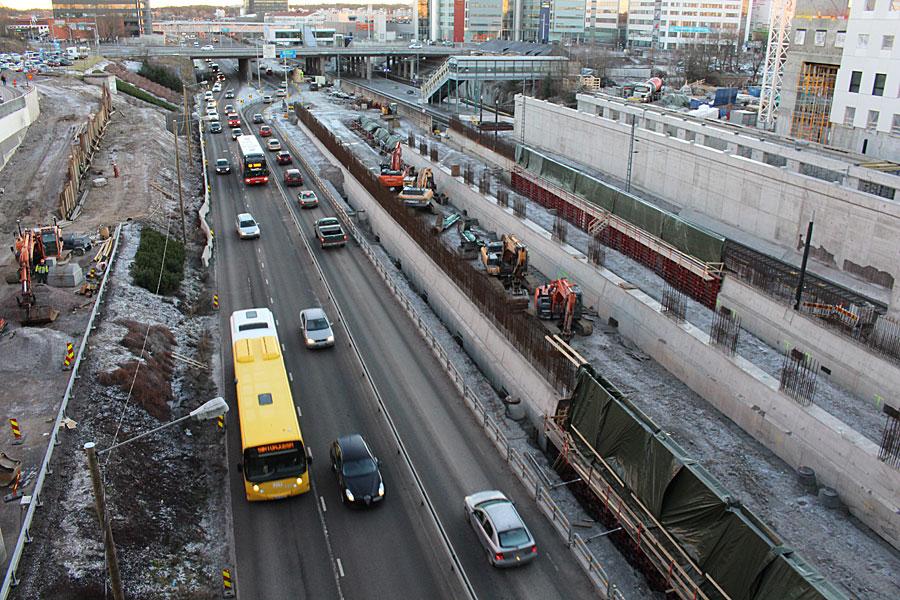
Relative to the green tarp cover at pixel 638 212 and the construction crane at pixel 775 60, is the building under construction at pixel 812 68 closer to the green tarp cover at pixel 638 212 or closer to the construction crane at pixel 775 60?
the construction crane at pixel 775 60

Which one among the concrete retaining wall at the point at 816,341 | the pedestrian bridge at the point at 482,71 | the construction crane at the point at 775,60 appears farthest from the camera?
the pedestrian bridge at the point at 482,71

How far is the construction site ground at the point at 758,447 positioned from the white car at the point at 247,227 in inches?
853

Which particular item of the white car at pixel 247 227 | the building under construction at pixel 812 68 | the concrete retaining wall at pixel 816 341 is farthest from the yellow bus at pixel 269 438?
the building under construction at pixel 812 68

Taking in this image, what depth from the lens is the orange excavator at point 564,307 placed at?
103ft

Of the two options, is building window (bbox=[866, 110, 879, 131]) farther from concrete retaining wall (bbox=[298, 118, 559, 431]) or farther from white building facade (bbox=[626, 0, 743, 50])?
white building facade (bbox=[626, 0, 743, 50])

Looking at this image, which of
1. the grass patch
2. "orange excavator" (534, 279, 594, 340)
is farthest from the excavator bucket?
the grass patch

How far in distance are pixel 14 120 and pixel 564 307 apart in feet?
170

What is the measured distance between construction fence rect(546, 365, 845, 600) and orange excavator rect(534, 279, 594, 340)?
9.46 m

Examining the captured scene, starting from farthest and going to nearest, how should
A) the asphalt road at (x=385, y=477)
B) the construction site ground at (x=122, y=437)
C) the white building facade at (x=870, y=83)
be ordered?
1. the white building facade at (x=870, y=83)
2. the asphalt road at (x=385, y=477)
3. the construction site ground at (x=122, y=437)

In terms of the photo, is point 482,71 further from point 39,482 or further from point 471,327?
point 39,482

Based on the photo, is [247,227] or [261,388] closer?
[261,388]

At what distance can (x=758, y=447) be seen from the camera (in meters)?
24.1

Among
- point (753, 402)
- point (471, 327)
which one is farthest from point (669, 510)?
point (471, 327)

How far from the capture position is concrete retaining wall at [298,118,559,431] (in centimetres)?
2505
